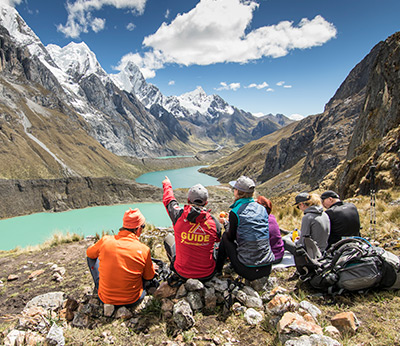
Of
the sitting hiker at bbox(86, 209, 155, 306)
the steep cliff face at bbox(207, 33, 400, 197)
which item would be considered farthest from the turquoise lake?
the sitting hiker at bbox(86, 209, 155, 306)

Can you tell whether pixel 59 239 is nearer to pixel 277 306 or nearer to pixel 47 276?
pixel 47 276

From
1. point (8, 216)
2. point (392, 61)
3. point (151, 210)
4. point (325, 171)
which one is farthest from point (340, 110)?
point (8, 216)

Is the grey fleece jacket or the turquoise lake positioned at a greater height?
the grey fleece jacket

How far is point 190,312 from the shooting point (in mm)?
3627

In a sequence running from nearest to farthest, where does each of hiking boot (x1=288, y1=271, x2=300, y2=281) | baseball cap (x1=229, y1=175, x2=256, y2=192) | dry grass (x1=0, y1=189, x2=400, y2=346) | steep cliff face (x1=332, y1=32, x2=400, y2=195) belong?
dry grass (x1=0, y1=189, x2=400, y2=346)
baseball cap (x1=229, y1=175, x2=256, y2=192)
hiking boot (x1=288, y1=271, x2=300, y2=281)
steep cliff face (x1=332, y1=32, x2=400, y2=195)

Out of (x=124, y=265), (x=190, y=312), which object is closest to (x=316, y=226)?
(x=190, y=312)

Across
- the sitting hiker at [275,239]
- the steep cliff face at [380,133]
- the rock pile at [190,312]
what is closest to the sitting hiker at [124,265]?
the rock pile at [190,312]

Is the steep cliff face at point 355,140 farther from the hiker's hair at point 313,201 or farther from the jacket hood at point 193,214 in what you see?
the jacket hood at point 193,214

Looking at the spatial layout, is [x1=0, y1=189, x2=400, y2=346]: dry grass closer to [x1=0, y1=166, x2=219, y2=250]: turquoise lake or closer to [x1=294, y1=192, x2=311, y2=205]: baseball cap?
[x1=294, y1=192, x2=311, y2=205]: baseball cap

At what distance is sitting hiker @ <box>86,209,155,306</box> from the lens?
4004 mm

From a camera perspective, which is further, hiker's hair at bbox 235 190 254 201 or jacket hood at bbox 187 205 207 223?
hiker's hair at bbox 235 190 254 201

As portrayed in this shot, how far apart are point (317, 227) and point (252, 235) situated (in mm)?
1830

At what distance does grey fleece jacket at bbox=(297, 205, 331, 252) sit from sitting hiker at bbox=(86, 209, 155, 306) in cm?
366

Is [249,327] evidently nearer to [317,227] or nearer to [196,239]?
[196,239]
